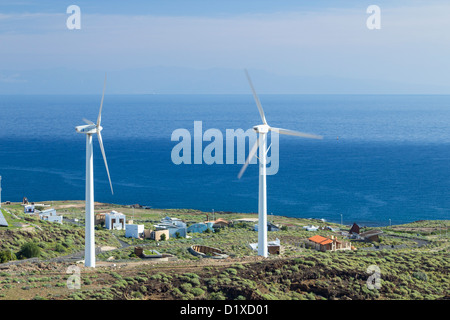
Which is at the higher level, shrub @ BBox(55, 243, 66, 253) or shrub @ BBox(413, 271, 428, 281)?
shrub @ BBox(413, 271, 428, 281)

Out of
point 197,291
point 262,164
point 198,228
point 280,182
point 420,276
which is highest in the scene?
point 262,164

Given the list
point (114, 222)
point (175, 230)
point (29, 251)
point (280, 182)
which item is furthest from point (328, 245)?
point (280, 182)

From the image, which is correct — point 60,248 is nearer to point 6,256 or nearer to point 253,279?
point 6,256

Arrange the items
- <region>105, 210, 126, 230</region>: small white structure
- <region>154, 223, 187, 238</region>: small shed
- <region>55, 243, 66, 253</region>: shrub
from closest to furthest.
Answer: <region>55, 243, 66, 253</region>: shrub < <region>154, 223, 187, 238</region>: small shed < <region>105, 210, 126, 230</region>: small white structure

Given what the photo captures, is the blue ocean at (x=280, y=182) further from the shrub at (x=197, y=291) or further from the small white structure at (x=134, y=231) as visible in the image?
the shrub at (x=197, y=291)

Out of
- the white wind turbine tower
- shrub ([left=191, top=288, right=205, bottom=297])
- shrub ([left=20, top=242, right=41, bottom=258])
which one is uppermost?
the white wind turbine tower

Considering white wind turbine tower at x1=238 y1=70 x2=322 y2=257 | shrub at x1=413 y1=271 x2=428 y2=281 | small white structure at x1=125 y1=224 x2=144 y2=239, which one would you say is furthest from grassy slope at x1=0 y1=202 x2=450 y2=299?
small white structure at x1=125 y1=224 x2=144 y2=239

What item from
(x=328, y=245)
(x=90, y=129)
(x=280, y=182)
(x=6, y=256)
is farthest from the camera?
(x=280, y=182)

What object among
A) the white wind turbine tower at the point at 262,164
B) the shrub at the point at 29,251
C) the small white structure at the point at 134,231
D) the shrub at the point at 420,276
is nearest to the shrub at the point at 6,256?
the shrub at the point at 29,251

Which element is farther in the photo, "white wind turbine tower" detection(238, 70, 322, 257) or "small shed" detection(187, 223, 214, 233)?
"small shed" detection(187, 223, 214, 233)

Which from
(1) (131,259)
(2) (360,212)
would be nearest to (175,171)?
(2) (360,212)

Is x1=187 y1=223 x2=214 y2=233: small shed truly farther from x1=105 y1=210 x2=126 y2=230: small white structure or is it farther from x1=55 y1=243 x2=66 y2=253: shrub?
x1=55 y1=243 x2=66 y2=253: shrub
